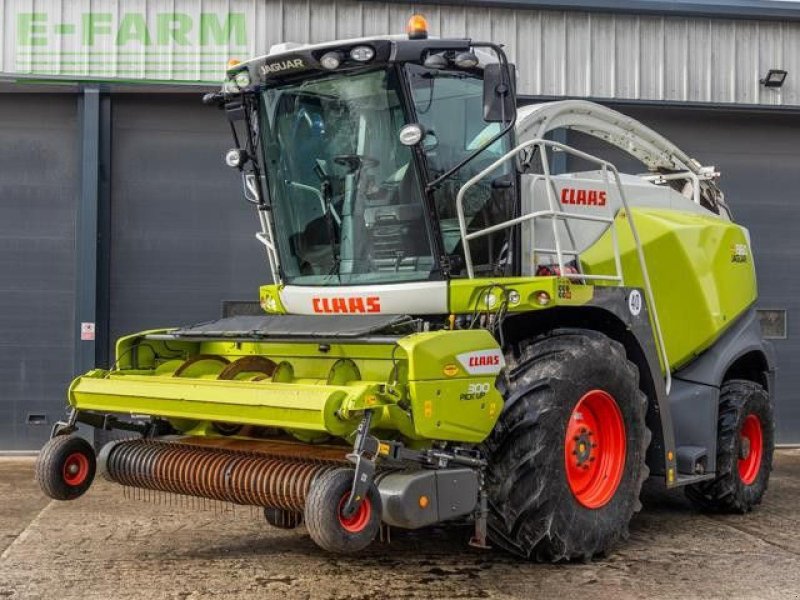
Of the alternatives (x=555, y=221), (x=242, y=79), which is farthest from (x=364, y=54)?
(x=555, y=221)

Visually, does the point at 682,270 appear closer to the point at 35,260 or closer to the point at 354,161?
the point at 354,161

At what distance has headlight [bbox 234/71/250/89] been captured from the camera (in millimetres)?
6586

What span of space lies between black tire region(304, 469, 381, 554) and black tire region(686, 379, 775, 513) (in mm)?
3769

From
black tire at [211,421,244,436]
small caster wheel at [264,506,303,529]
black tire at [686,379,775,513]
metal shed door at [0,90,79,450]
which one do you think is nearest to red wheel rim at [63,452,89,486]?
black tire at [211,421,244,436]

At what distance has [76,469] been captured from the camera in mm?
→ 6102

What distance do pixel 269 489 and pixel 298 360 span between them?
1.05m

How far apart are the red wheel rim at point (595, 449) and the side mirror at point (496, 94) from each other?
1646 mm

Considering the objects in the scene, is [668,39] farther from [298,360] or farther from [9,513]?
[9,513]

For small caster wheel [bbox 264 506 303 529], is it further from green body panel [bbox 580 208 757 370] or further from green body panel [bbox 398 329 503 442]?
green body panel [bbox 580 208 757 370]

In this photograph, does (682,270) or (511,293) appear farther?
(682,270)

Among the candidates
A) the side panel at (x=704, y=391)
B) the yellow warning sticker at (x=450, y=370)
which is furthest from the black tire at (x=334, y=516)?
the side panel at (x=704, y=391)

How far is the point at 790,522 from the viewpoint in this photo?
24.8 ft

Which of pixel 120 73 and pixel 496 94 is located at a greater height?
pixel 120 73

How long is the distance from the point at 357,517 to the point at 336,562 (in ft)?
3.98
